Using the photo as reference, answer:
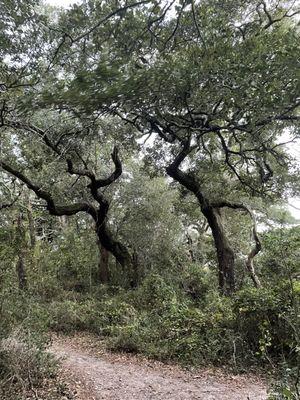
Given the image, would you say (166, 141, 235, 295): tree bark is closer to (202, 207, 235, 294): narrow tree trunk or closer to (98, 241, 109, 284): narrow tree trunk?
(202, 207, 235, 294): narrow tree trunk

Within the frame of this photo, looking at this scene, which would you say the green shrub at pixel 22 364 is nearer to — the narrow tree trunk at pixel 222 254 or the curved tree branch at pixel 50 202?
the curved tree branch at pixel 50 202

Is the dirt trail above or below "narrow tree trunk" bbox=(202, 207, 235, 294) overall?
below

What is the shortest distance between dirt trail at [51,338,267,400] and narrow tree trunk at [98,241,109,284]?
577 cm

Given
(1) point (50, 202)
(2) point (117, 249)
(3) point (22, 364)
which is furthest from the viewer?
(2) point (117, 249)

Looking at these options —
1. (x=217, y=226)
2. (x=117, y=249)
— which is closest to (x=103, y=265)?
(x=117, y=249)

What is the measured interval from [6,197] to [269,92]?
8247mm

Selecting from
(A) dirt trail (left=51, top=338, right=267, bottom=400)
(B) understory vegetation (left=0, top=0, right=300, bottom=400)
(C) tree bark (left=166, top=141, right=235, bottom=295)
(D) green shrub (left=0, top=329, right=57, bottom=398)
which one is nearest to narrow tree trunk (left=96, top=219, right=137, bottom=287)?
(B) understory vegetation (left=0, top=0, right=300, bottom=400)

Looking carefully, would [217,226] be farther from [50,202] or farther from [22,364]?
[22,364]

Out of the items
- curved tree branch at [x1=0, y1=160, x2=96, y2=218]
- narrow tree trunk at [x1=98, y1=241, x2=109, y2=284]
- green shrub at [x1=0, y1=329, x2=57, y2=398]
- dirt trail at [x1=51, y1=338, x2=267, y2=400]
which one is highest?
curved tree branch at [x1=0, y1=160, x2=96, y2=218]

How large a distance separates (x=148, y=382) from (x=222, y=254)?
4987mm

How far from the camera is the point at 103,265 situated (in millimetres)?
11938

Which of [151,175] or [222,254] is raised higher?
[151,175]

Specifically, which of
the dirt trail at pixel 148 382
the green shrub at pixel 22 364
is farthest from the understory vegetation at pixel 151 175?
the dirt trail at pixel 148 382

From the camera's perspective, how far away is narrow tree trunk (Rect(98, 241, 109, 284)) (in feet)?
38.4
